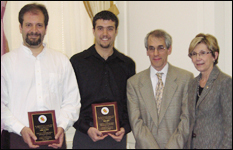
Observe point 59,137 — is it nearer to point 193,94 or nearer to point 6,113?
point 6,113

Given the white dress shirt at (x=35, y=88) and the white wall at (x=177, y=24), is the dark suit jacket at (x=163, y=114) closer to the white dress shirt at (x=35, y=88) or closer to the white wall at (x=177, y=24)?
the white dress shirt at (x=35, y=88)

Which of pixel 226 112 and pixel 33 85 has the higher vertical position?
pixel 33 85

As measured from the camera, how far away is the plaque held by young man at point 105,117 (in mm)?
2873

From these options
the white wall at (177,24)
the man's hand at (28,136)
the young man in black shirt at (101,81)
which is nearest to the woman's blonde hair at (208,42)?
the young man in black shirt at (101,81)

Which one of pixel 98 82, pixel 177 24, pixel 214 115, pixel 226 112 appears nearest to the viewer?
pixel 226 112

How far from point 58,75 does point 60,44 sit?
192 centimetres

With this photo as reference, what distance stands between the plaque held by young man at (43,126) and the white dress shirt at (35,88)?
102 mm

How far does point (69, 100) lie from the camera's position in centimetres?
283

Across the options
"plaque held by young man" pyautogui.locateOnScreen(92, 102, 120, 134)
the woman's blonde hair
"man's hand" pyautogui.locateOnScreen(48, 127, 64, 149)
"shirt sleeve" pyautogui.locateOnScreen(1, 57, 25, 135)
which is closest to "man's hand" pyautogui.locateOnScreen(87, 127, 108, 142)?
"plaque held by young man" pyautogui.locateOnScreen(92, 102, 120, 134)

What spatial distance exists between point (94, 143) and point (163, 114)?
84 centimetres

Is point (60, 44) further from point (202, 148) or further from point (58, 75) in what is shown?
point (202, 148)

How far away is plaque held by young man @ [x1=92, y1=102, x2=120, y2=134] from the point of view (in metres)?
2.87

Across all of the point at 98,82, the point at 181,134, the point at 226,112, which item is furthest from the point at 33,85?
the point at 226,112

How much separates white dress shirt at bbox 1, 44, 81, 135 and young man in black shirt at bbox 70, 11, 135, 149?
0.80 ft
